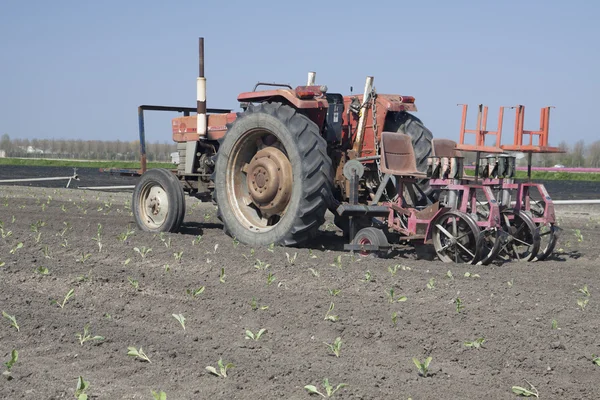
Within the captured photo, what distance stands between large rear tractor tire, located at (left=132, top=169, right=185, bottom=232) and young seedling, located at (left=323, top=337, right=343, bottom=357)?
4904mm

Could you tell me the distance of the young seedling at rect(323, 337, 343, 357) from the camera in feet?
13.4

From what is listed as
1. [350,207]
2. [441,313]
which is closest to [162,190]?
[350,207]

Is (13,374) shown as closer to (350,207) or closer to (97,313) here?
(97,313)

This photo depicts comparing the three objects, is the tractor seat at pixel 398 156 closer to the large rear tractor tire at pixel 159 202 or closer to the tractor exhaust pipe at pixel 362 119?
the tractor exhaust pipe at pixel 362 119

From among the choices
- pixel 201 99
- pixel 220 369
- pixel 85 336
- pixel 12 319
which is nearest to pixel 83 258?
pixel 12 319

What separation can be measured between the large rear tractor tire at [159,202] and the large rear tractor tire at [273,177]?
68 centimetres

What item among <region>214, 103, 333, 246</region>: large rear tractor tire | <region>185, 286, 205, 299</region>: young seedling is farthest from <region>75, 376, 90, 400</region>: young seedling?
<region>214, 103, 333, 246</region>: large rear tractor tire

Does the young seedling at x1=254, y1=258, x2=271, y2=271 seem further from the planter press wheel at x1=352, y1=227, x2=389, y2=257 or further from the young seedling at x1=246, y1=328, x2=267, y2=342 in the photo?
the young seedling at x1=246, y1=328, x2=267, y2=342

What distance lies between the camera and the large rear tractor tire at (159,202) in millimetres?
8820

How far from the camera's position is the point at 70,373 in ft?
12.3

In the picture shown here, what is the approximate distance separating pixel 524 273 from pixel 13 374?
14.4 feet

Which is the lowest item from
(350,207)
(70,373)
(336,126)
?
(70,373)

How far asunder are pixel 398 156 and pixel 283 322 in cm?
339

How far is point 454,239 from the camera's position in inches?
274
